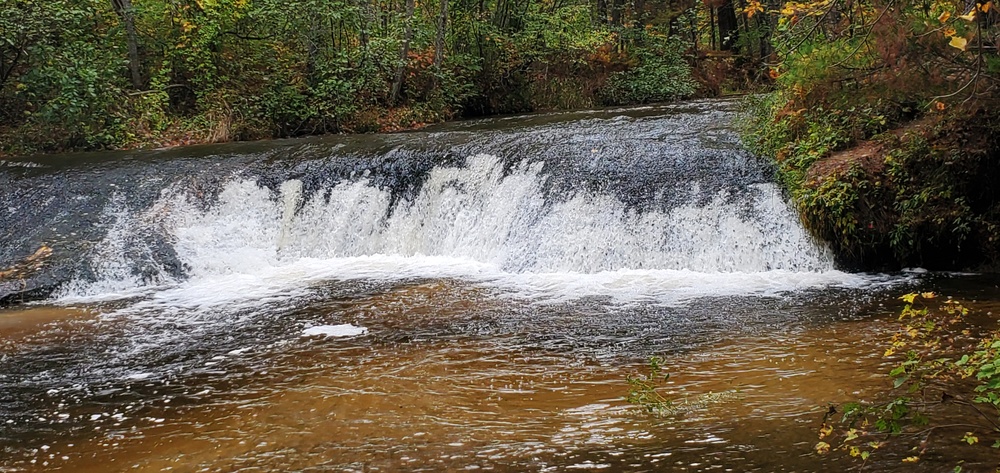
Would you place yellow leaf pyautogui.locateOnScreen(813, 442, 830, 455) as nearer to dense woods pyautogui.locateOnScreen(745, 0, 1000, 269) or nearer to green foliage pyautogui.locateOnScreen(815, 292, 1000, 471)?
green foliage pyautogui.locateOnScreen(815, 292, 1000, 471)

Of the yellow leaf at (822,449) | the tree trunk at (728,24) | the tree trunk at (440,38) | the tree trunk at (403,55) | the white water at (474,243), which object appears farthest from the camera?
the tree trunk at (728,24)

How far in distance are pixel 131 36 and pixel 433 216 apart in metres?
10.1

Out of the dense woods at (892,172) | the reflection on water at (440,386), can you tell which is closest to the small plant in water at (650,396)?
the reflection on water at (440,386)

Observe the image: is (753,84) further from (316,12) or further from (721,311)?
(721,311)

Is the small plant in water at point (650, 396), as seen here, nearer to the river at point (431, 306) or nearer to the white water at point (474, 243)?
the river at point (431, 306)

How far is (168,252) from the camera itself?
11.1 m

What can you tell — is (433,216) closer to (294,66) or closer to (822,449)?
(822,449)

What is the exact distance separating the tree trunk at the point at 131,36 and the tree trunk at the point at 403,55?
590 centimetres

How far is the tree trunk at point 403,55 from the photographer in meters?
18.7

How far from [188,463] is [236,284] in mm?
5780

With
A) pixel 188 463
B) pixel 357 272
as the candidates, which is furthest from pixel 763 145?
pixel 188 463

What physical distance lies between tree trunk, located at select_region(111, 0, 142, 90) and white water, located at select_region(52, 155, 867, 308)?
673 cm

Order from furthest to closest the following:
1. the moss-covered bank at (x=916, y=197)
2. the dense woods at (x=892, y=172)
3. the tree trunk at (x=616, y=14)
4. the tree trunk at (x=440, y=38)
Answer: the tree trunk at (x=616, y=14) → the tree trunk at (x=440, y=38) → the moss-covered bank at (x=916, y=197) → the dense woods at (x=892, y=172)

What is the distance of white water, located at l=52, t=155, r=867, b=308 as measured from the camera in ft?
29.5
